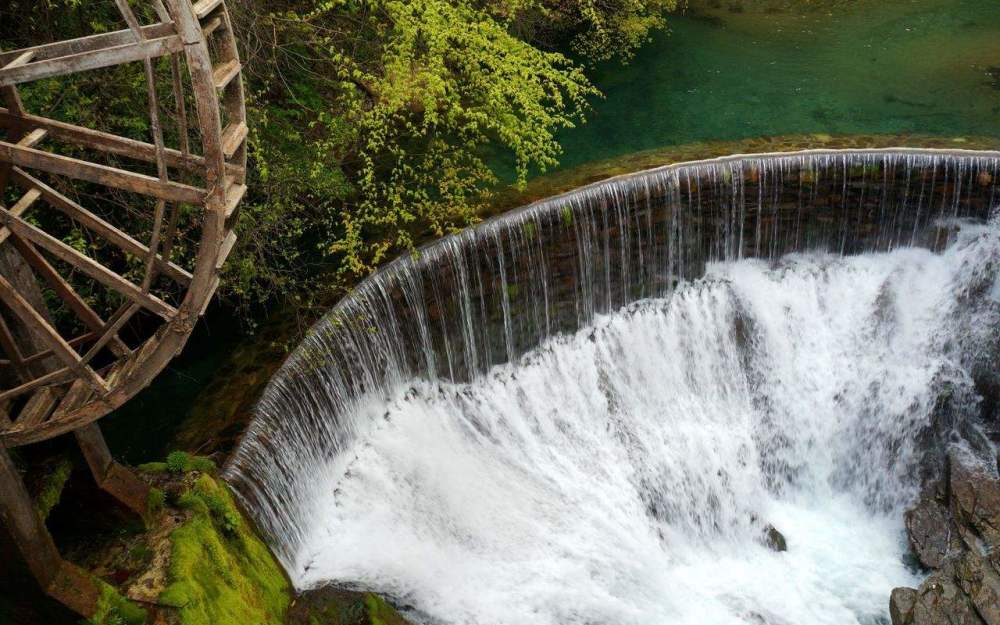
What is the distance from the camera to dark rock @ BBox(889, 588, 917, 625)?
7762 millimetres

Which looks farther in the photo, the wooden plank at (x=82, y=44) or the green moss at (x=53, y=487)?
the green moss at (x=53, y=487)

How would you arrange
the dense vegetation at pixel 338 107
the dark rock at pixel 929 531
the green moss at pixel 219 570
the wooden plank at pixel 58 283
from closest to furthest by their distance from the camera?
the green moss at pixel 219 570 → the wooden plank at pixel 58 283 → the dense vegetation at pixel 338 107 → the dark rock at pixel 929 531

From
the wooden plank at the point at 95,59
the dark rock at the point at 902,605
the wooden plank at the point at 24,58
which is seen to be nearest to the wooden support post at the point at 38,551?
the wooden plank at the point at 95,59

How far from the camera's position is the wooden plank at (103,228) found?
5.62 metres

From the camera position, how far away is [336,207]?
379 inches

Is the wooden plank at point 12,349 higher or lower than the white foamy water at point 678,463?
higher

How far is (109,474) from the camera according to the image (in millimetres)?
5609

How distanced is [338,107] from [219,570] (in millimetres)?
5434

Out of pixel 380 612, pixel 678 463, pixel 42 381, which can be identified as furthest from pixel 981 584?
pixel 42 381

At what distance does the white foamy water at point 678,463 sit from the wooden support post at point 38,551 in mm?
1985

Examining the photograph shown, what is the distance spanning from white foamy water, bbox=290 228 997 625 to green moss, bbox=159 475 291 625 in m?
0.74

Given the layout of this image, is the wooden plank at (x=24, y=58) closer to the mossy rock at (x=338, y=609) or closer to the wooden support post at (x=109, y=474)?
the wooden support post at (x=109, y=474)

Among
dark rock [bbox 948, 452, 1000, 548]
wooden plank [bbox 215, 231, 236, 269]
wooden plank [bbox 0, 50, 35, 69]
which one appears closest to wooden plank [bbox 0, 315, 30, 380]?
wooden plank [bbox 215, 231, 236, 269]

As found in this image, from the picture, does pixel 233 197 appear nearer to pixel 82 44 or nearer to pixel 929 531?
pixel 82 44
